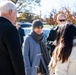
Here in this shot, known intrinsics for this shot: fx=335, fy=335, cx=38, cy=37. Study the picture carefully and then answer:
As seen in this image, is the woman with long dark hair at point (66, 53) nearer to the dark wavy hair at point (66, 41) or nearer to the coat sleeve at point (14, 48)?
the dark wavy hair at point (66, 41)

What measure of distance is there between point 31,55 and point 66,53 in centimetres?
245

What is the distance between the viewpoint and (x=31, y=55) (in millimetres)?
6691

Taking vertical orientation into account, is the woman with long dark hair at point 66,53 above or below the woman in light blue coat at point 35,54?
above

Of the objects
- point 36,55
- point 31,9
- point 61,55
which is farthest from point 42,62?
point 31,9

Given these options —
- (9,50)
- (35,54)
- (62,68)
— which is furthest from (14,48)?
(35,54)

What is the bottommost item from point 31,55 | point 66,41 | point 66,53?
point 31,55

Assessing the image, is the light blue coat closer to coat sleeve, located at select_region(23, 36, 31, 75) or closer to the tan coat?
coat sleeve, located at select_region(23, 36, 31, 75)

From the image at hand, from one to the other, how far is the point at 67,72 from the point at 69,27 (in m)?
0.59

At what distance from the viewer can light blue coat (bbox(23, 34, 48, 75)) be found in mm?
6583

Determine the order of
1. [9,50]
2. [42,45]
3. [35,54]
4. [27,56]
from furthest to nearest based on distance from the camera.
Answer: [42,45] → [35,54] → [27,56] → [9,50]

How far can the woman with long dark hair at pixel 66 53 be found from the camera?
4.30 meters

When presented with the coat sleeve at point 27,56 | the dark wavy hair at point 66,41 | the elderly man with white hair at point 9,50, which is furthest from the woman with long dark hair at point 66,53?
the coat sleeve at point 27,56

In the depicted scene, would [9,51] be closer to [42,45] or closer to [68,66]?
[68,66]

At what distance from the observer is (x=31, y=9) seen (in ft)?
148
